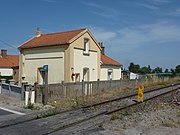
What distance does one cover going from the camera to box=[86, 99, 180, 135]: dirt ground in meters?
8.98

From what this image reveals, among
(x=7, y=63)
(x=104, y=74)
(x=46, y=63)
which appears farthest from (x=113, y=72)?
(x=7, y=63)

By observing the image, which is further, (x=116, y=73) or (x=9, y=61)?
(x=9, y=61)

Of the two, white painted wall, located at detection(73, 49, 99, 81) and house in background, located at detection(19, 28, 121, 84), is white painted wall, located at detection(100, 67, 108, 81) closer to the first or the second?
house in background, located at detection(19, 28, 121, 84)

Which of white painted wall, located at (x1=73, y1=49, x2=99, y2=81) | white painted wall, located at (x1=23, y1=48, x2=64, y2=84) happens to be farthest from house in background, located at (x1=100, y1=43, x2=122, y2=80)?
white painted wall, located at (x1=23, y1=48, x2=64, y2=84)

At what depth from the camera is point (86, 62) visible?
92.0ft

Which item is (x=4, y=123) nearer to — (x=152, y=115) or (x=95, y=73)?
(x=152, y=115)

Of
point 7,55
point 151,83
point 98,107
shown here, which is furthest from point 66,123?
point 7,55

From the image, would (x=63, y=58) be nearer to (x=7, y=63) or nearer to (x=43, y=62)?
(x=43, y=62)

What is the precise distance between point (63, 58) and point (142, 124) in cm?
1644

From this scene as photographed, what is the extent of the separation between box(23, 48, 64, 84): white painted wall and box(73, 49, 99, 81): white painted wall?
54.9 inches

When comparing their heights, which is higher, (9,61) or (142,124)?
(9,61)

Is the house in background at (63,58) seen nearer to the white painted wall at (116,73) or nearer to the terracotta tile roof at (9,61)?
the white painted wall at (116,73)

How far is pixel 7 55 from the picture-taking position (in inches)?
2426

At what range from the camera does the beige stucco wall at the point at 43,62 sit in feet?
85.9
